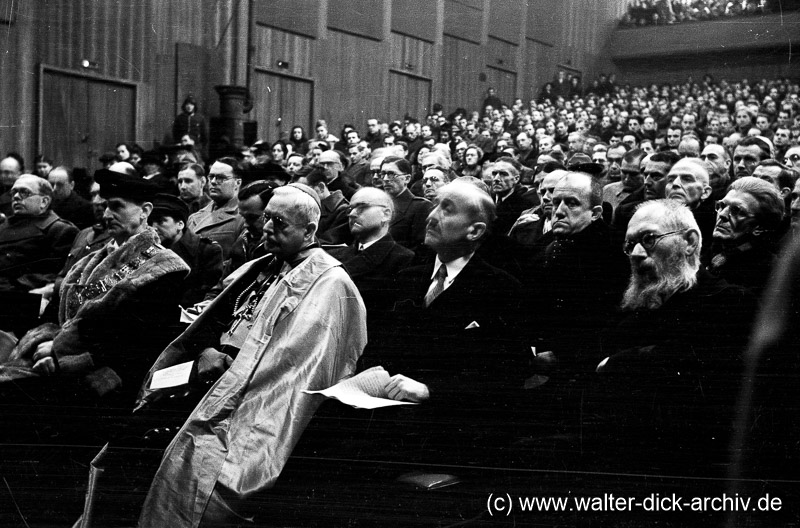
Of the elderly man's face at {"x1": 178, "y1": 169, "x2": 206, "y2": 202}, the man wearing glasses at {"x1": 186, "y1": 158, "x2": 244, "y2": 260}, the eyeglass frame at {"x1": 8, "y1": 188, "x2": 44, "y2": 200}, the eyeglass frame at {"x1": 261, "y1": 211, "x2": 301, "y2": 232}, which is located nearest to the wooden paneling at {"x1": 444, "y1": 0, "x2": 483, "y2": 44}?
the eyeglass frame at {"x1": 261, "y1": 211, "x2": 301, "y2": 232}

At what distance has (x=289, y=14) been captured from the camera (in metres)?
3.07

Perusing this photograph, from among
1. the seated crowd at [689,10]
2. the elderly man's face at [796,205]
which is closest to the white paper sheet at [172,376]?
the seated crowd at [689,10]

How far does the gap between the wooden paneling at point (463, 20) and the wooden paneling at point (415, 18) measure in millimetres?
46

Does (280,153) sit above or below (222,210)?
above

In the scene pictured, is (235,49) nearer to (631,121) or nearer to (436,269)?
(436,269)

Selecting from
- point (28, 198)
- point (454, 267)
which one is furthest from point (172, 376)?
point (28, 198)

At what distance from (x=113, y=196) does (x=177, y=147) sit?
28 cm

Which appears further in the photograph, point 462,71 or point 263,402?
point 462,71

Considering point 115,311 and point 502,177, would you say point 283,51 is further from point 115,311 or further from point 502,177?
point 115,311

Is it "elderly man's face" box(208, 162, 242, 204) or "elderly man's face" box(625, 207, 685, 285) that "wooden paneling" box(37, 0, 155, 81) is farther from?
"elderly man's face" box(625, 207, 685, 285)

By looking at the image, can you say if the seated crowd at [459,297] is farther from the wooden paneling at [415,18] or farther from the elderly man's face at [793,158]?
the wooden paneling at [415,18]

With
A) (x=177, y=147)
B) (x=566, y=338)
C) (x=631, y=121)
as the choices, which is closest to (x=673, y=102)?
(x=631, y=121)

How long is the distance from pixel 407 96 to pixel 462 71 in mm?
203

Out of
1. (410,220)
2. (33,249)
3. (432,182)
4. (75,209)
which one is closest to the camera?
(410,220)
